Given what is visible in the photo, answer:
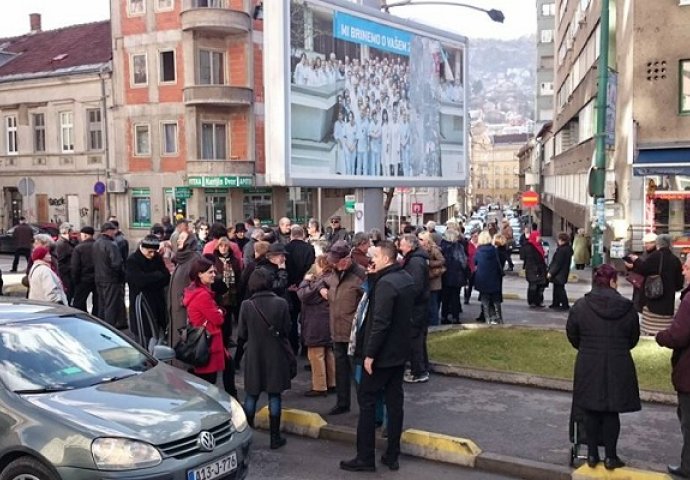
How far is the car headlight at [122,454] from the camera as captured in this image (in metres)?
4.97

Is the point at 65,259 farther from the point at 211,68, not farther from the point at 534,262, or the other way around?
the point at 211,68

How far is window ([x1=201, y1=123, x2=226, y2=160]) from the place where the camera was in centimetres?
3725

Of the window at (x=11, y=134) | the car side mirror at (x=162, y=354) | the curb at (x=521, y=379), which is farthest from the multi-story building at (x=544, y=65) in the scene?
the car side mirror at (x=162, y=354)

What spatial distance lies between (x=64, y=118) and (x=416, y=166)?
30.9 metres

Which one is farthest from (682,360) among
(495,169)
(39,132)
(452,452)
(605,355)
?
(495,169)

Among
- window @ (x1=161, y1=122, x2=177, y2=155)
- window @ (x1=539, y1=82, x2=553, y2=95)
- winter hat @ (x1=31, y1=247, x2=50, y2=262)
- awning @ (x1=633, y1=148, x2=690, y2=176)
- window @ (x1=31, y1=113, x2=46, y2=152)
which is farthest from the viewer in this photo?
window @ (x1=539, y1=82, x2=553, y2=95)

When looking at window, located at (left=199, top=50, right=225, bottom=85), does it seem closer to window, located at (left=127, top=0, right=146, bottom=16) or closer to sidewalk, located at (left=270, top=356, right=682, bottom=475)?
window, located at (left=127, top=0, right=146, bottom=16)

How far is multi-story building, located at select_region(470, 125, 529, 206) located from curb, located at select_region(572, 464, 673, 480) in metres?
157

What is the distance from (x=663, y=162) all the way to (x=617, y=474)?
17293mm

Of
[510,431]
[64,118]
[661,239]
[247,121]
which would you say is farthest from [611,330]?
[64,118]

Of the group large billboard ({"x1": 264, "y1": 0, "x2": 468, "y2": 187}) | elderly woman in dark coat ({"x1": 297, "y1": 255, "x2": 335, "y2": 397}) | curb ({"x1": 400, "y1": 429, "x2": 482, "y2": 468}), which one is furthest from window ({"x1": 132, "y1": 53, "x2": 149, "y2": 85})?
curb ({"x1": 400, "y1": 429, "x2": 482, "y2": 468})

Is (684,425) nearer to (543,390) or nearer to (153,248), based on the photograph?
(543,390)

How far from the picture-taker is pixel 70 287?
13320mm

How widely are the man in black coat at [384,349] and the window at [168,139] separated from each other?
32.7 m
